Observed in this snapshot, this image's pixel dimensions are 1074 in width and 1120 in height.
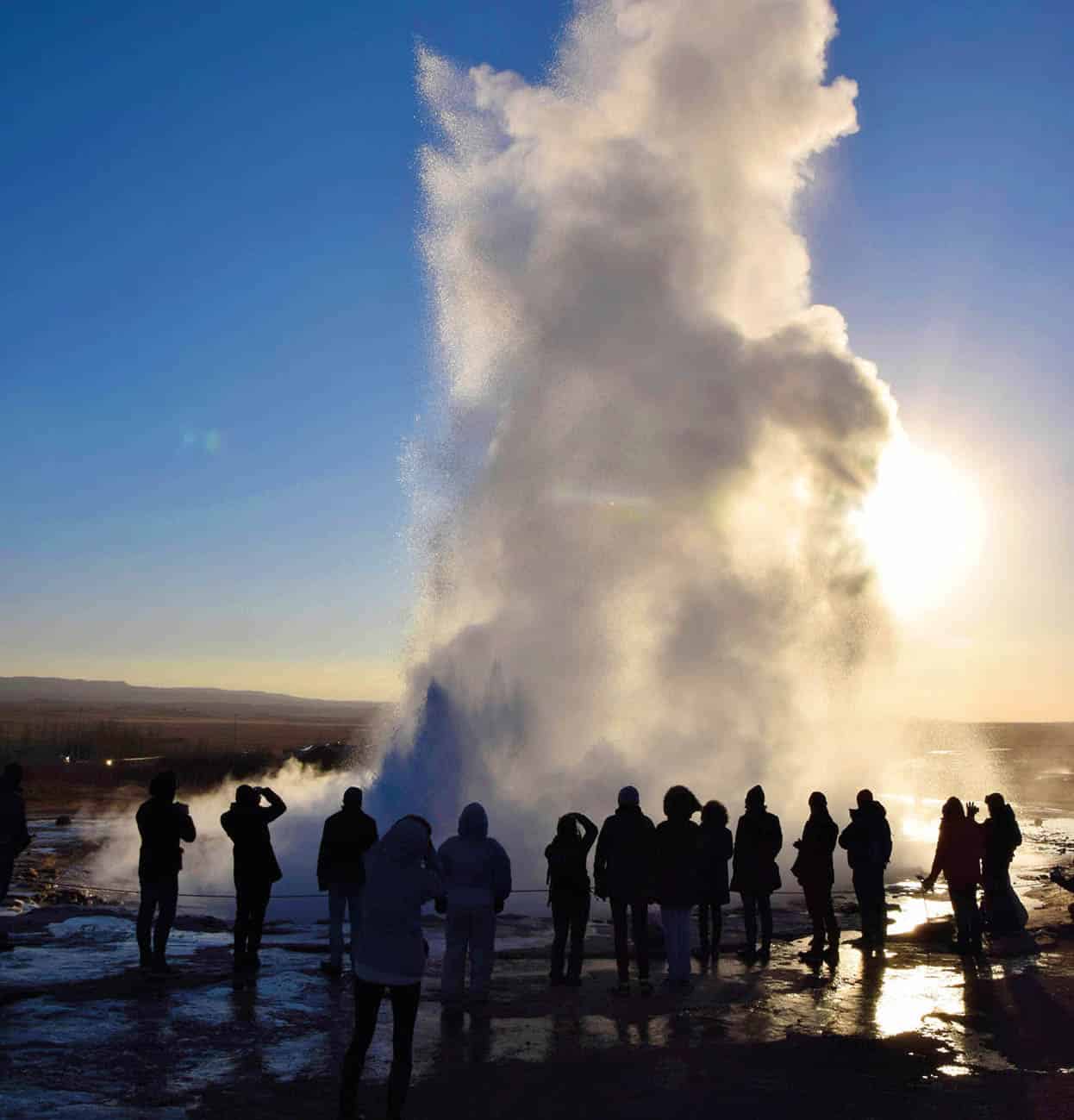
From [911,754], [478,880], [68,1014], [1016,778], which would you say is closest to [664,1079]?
[478,880]

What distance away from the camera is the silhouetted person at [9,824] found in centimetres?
1058

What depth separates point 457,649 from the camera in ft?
86.0

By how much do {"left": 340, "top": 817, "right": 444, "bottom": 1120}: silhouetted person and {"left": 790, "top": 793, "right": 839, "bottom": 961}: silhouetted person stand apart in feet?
20.7

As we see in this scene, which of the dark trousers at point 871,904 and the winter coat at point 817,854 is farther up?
the winter coat at point 817,854

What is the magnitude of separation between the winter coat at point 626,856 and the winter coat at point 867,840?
306cm

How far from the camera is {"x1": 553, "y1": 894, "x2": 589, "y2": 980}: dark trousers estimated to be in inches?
382

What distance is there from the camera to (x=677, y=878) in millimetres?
9594

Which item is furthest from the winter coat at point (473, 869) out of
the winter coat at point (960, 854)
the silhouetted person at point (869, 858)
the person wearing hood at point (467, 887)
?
the winter coat at point (960, 854)

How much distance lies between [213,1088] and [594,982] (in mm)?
4550

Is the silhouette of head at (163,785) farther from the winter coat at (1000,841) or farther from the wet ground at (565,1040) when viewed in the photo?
the winter coat at (1000,841)

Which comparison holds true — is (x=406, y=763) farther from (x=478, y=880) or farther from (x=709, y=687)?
(x=478, y=880)

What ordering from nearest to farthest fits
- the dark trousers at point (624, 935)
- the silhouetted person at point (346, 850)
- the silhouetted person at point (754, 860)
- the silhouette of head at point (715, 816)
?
the dark trousers at point (624, 935) → the silhouetted person at point (346, 850) → the silhouetted person at point (754, 860) → the silhouette of head at point (715, 816)

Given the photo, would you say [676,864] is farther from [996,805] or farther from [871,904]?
[996,805]

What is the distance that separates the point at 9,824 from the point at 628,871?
639cm
